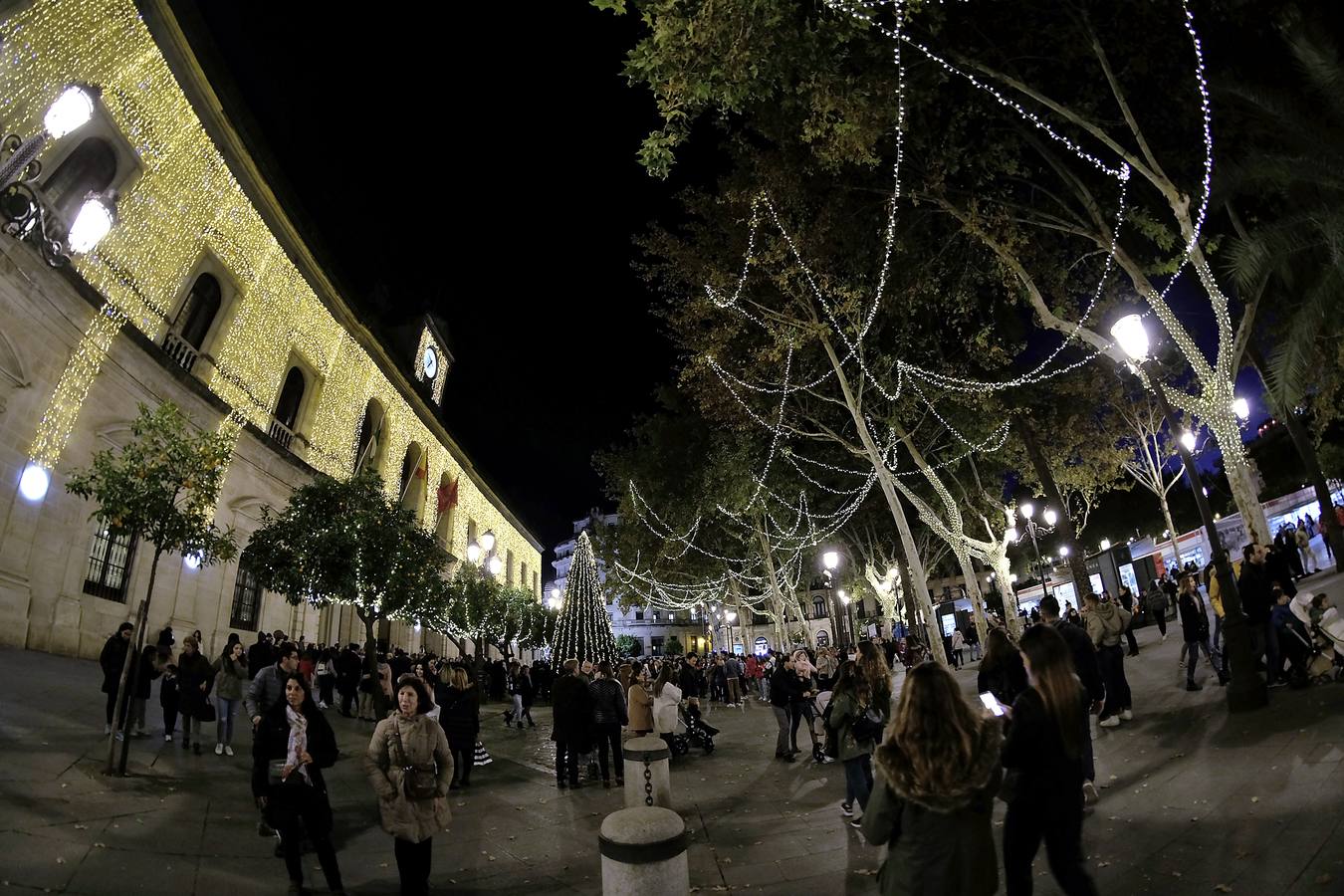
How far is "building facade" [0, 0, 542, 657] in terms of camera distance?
1168cm

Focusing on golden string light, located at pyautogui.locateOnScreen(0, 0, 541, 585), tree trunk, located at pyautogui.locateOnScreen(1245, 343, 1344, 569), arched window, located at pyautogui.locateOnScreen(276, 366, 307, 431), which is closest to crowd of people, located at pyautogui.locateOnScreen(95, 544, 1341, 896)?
tree trunk, located at pyautogui.locateOnScreen(1245, 343, 1344, 569)

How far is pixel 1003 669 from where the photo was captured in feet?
20.8

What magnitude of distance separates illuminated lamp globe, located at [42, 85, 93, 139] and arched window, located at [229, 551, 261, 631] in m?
15.0

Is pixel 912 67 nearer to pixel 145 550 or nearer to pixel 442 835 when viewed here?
pixel 442 835

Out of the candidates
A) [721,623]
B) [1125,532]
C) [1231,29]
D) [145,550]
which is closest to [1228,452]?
[1231,29]

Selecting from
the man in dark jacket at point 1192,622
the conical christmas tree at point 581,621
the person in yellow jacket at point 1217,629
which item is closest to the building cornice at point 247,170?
the conical christmas tree at point 581,621

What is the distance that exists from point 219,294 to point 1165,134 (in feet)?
74.4

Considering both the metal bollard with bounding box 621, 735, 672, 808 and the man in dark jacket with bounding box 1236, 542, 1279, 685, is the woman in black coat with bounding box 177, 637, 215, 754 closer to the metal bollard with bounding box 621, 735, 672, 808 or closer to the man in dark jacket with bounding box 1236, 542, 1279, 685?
the metal bollard with bounding box 621, 735, 672, 808

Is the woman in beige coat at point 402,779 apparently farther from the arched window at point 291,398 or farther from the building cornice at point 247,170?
the arched window at point 291,398

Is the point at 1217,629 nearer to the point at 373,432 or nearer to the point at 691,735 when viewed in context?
the point at 691,735

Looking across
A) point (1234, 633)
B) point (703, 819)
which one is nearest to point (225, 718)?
point (703, 819)

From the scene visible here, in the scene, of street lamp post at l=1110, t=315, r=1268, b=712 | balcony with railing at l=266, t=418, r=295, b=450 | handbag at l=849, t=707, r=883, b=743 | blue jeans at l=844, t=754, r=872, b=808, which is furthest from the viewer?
balcony with railing at l=266, t=418, r=295, b=450

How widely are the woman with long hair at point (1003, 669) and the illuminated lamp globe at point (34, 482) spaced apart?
604 inches

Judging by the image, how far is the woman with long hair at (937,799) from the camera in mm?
2604
